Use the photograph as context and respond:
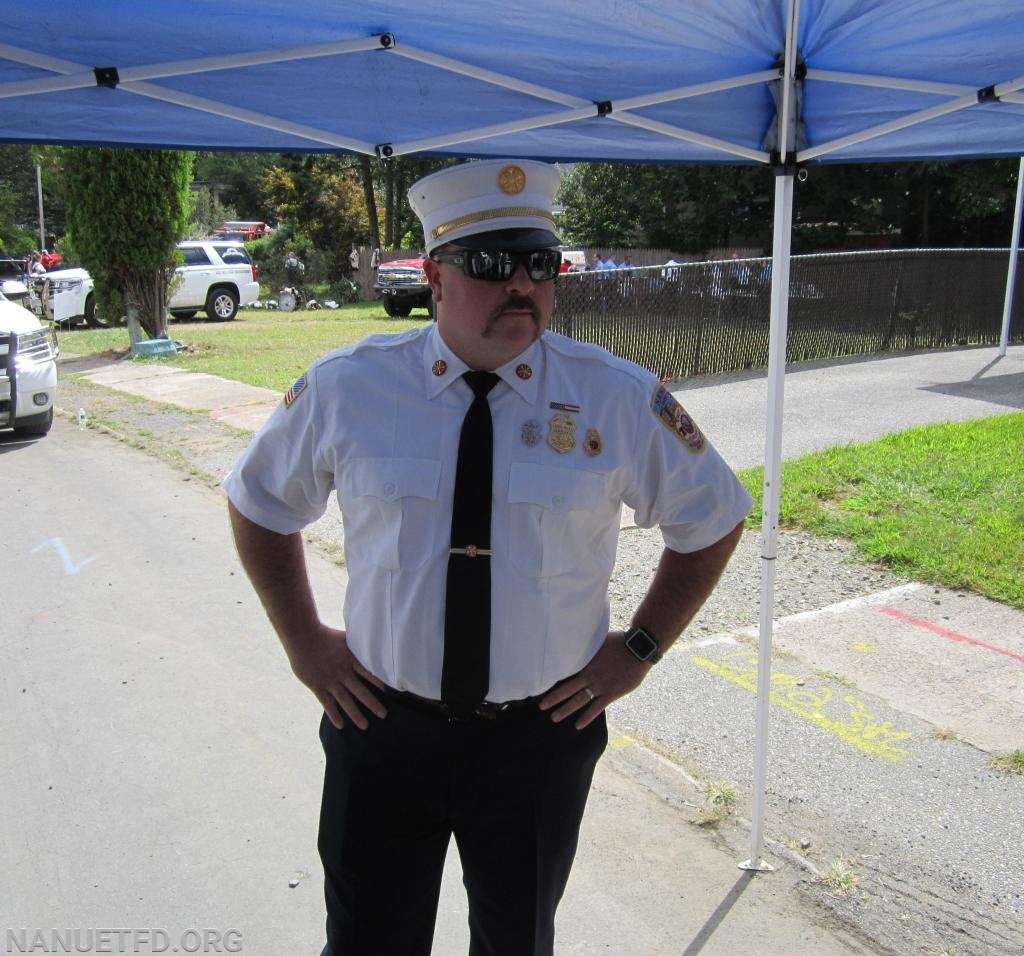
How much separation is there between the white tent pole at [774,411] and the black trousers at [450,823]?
1.10 m

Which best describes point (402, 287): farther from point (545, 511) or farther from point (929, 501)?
point (545, 511)

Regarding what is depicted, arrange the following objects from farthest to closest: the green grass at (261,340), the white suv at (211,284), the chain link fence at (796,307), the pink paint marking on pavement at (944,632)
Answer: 1. the white suv at (211,284)
2. the green grass at (261,340)
3. the chain link fence at (796,307)
4. the pink paint marking on pavement at (944,632)

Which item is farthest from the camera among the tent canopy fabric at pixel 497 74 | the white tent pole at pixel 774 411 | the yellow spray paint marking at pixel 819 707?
the yellow spray paint marking at pixel 819 707

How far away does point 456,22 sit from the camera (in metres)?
2.42

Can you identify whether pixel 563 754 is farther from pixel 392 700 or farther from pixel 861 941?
pixel 861 941

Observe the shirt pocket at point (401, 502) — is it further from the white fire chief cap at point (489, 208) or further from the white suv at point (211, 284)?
the white suv at point (211, 284)

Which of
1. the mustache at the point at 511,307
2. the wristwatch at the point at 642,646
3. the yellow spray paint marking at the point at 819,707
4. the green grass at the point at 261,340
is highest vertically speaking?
the mustache at the point at 511,307

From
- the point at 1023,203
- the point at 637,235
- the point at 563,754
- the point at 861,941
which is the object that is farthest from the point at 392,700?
the point at 637,235

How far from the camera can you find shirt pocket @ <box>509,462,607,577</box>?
198 cm

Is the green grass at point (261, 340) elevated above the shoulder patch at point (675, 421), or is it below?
below

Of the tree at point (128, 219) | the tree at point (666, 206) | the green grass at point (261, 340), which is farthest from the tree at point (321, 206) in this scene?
the tree at point (128, 219)

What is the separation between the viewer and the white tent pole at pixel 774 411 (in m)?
2.89

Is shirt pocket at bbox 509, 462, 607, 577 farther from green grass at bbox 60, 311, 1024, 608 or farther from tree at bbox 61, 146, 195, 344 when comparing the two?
tree at bbox 61, 146, 195, 344

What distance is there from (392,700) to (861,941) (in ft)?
5.40
